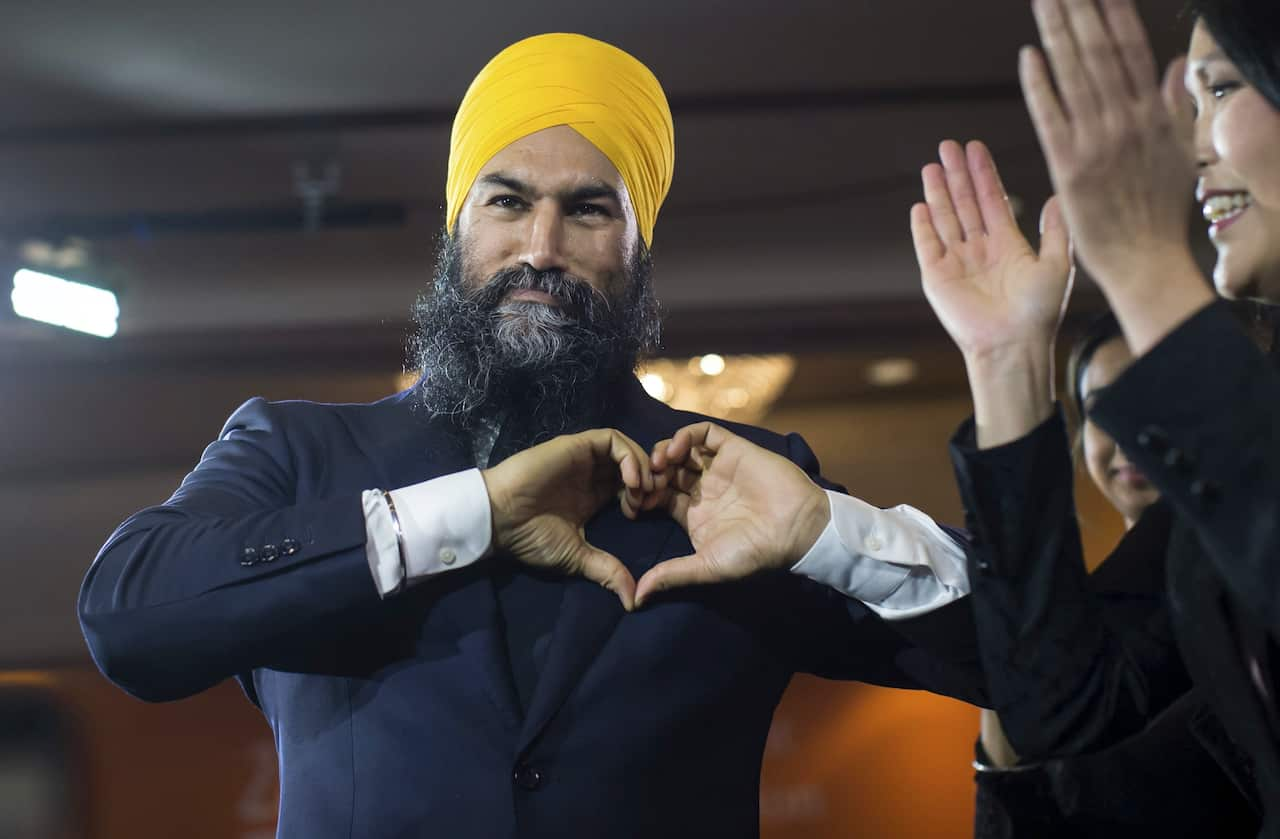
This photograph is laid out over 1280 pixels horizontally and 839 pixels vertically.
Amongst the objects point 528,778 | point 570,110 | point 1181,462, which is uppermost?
point 570,110

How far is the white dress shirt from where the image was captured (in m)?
1.56

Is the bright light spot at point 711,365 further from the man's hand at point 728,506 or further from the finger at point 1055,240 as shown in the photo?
the finger at point 1055,240

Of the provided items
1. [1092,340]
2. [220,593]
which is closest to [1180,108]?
[220,593]

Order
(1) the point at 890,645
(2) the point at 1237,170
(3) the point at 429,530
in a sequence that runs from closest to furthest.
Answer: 1. (2) the point at 1237,170
2. (3) the point at 429,530
3. (1) the point at 890,645

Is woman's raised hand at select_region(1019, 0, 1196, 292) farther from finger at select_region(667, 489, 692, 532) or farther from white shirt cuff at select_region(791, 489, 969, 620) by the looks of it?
finger at select_region(667, 489, 692, 532)

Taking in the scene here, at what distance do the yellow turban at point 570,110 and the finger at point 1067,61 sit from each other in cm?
102

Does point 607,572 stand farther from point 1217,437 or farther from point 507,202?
point 1217,437

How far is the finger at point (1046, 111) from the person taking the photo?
1148 millimetres

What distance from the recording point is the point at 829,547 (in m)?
1.63

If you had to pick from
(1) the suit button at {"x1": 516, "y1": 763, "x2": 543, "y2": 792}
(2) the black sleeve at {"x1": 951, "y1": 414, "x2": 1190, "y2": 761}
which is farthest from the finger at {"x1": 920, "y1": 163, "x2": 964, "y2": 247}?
(1) the suit button at {"x1": 516, "y1": 763, "x2": 543, "y2": 792}

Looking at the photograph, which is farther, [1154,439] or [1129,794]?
[1129,794]

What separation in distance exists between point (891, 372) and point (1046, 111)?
6.33m

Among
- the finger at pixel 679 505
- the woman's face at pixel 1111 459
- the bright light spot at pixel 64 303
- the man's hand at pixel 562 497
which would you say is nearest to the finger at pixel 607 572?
the man's hand at pixel 562 497

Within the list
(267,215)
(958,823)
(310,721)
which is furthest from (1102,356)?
(267,215)
